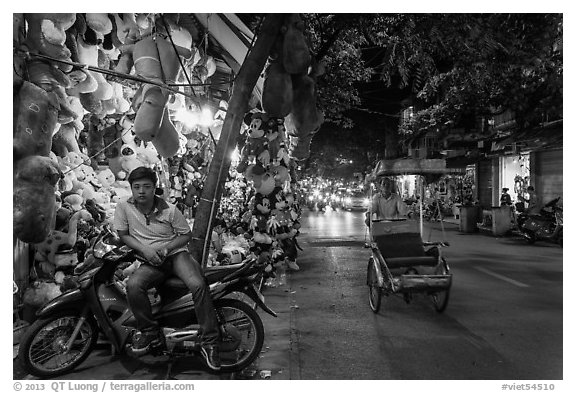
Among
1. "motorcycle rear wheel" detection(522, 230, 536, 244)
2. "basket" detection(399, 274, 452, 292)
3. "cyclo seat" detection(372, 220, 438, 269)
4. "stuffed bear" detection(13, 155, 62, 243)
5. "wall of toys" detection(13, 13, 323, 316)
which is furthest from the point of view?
"motorcycle rear wheel" detection(522, 230, 536, 244)

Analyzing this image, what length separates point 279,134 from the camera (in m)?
8.75

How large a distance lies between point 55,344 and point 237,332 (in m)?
1.74

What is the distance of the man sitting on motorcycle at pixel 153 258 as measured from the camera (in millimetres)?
4273

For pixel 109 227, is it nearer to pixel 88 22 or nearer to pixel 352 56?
pixel 88 22

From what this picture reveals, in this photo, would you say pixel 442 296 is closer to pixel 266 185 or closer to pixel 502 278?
pixel 502 278

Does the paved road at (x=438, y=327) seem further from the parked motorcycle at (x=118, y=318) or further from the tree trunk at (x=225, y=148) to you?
the tree trunk at (x=225, y=148)

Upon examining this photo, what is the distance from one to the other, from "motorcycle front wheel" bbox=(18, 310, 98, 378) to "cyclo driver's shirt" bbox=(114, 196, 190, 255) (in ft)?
3.35

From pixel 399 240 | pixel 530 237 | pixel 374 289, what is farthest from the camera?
pixel 530 237

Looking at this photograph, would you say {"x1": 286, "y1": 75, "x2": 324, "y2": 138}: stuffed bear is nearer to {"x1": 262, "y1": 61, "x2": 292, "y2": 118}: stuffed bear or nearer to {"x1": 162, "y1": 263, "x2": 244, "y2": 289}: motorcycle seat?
{"x1": 262, "y1": 61, "x2": 292, "y2": 118}: stuffed bear

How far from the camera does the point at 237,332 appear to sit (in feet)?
15.7

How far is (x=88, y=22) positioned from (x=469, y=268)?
9.04 m

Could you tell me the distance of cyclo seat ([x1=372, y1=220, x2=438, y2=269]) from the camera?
762cm

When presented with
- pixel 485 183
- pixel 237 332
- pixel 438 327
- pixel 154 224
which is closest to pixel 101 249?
pixel 154 224

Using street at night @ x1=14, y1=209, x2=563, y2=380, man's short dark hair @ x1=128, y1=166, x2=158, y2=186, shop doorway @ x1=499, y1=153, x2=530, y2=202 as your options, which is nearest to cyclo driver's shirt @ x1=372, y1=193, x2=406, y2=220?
street at night @ x1=14, y1=209, x2=563, y2=380
